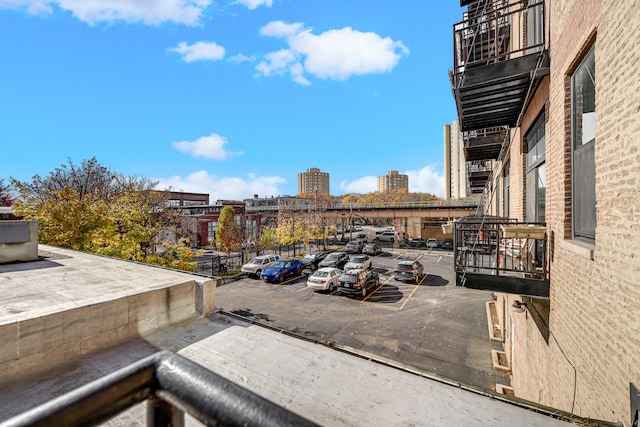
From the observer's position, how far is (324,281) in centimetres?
1858

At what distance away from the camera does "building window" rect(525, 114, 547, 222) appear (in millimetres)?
6527

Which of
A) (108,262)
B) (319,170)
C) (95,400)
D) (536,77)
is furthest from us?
(319,170)

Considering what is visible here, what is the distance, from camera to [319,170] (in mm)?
179500

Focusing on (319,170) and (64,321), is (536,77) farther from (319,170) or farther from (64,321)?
(319,170)

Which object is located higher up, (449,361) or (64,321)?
(64,321)

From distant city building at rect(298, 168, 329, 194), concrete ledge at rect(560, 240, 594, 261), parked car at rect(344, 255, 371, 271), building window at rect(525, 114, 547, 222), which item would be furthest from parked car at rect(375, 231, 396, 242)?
distant city building at rect(298, 168, 329, 194)

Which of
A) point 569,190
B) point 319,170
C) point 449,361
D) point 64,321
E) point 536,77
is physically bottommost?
point 449,361

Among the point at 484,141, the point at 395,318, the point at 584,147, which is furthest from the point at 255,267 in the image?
the point at 584,147

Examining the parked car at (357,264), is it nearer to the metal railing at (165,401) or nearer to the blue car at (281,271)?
the blue car at (281,271)

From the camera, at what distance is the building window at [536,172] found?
21.4 ft

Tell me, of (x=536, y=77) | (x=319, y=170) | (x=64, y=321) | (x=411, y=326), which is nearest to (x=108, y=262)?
(x=64, y=321)

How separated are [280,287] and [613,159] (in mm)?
19040

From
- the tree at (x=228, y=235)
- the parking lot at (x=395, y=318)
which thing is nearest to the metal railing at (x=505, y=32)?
the parking lot at (x=395, y=318)

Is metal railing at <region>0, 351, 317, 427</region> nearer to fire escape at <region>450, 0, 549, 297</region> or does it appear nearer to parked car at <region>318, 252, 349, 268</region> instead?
fire escape at <region>450, 0, 549, 297</region>
